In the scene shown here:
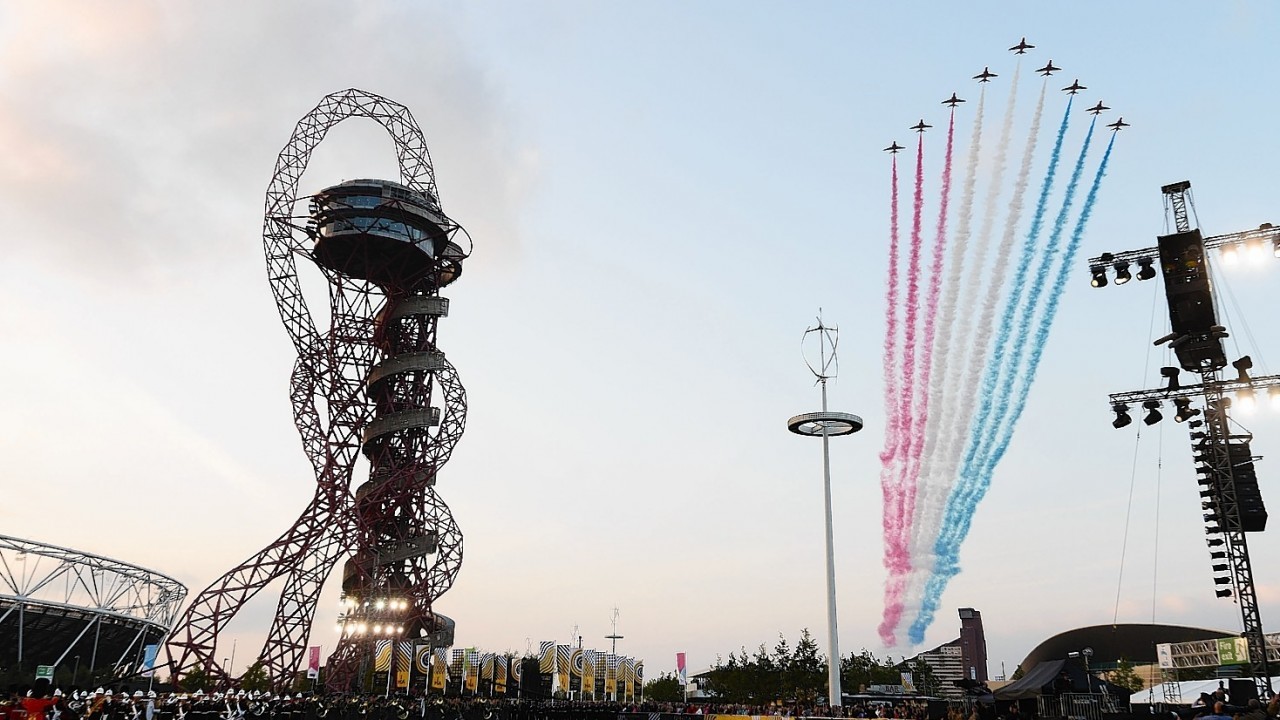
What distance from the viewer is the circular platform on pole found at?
157 ft

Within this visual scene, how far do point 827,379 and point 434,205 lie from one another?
3622 cm

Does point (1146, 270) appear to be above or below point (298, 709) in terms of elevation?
above

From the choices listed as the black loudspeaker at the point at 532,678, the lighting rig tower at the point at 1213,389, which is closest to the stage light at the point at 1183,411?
the lighting rig tower at the point at 1213,389

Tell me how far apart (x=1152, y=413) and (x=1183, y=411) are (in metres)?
1.46

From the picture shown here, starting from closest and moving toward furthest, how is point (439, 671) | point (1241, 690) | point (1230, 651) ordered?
point (1241, 690)
point (439, 671)
point (1230, 651)

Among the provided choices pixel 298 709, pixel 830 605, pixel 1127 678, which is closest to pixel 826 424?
pixel 830 605

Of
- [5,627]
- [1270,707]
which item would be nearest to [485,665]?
[1270,707]

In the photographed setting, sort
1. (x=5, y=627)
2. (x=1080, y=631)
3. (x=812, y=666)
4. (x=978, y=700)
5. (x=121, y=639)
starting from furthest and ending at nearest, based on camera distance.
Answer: (x=1080, y=631), (x=121, y=639), (x=812, y=666), (x=5, y=627), (x=978, y=700)

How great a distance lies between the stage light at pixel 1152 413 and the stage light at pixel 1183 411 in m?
0.95

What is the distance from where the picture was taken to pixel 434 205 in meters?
72.3

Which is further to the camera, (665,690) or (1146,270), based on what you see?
(665,690)

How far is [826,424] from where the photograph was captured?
48531 millimetres

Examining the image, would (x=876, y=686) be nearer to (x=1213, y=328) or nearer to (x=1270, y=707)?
(x=1213, y=328)

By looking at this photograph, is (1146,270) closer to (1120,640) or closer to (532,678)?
(532,678)
